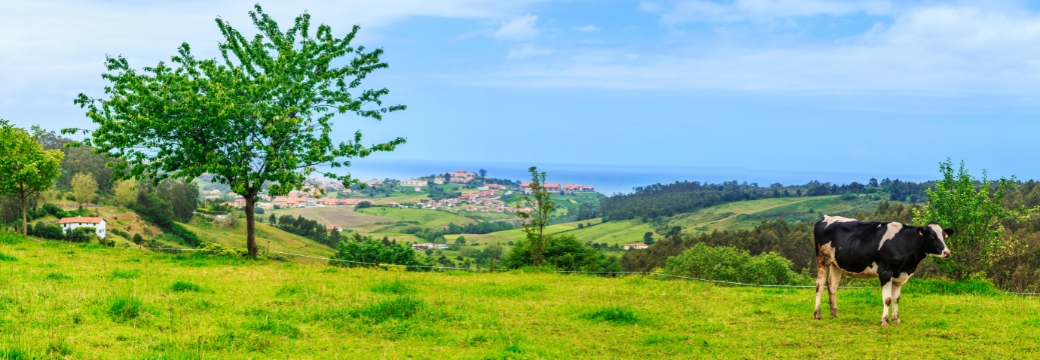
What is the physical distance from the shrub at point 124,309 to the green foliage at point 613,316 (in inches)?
319

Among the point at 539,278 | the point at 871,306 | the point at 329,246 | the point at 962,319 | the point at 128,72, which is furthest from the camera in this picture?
the point at 329,246

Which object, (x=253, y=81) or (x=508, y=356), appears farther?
(x=253, y=81)

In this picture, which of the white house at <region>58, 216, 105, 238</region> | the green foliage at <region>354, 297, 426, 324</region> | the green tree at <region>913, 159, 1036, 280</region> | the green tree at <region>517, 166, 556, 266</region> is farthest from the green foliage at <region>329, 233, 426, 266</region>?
the white house at <region>58, 216, 105, 238</region>

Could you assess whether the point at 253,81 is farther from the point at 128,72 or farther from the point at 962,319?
the point at 962,319

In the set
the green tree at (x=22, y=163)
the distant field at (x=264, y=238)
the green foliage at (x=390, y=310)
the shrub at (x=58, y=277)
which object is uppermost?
the green tree at (x=22, y=163)

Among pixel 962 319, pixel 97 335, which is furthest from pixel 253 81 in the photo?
pixel 962 319

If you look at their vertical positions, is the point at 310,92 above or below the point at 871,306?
above

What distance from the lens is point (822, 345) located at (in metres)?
11.2

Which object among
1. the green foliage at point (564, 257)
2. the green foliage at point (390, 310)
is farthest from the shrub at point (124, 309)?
→ the green foliage at point (564, 257)

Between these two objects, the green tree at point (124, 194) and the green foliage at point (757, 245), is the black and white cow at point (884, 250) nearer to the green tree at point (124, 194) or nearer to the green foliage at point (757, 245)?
the green foliage at point (757, 245)

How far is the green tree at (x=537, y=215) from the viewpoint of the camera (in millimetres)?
29594

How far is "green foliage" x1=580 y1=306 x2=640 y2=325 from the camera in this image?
1331 centimetres

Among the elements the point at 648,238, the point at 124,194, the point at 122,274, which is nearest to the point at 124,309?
the point at 122,274

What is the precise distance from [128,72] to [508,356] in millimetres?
19881
